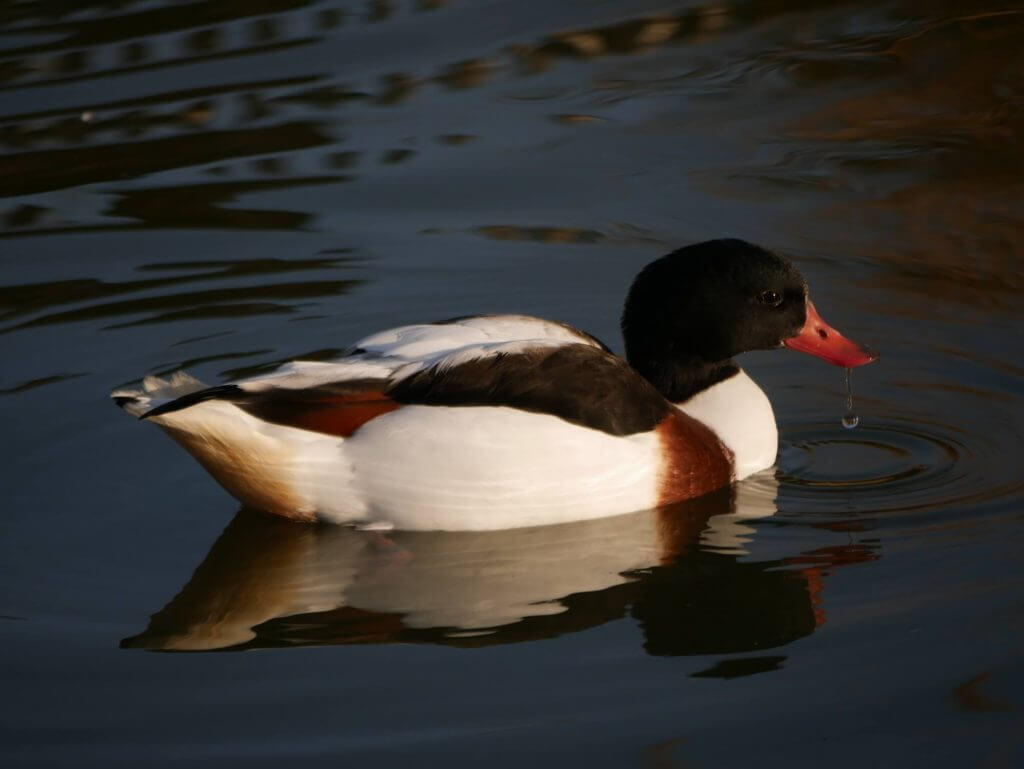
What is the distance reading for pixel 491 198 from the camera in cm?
952

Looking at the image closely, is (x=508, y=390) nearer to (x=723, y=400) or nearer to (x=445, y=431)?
(x=445, y=431)

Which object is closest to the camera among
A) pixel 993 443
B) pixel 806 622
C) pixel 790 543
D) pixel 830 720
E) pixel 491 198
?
pixel 830 720

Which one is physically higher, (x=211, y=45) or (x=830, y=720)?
(x=211, y=45)

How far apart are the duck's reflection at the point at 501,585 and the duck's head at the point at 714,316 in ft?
1.97

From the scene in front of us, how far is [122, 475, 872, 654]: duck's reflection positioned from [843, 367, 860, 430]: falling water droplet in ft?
2.12

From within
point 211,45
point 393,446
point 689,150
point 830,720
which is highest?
point 211,45

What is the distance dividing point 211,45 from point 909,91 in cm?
473

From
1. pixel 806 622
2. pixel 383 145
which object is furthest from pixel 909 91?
pixel 806 622

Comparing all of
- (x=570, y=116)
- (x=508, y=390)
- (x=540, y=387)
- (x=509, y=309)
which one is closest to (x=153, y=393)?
(x=508, y=390)

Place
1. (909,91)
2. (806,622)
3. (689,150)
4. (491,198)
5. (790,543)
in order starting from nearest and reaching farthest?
(806,622), (790,543), (491,198), (689,150), (909,91)

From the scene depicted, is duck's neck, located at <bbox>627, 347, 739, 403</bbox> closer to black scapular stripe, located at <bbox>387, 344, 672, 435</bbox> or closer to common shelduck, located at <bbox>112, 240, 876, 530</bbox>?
common shelduck, located at <bbox>112, 240, 876, 530</bbox>

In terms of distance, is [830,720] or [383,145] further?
[383,145]

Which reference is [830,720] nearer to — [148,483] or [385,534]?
[385,534]

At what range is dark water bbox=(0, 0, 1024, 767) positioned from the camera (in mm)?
5070
